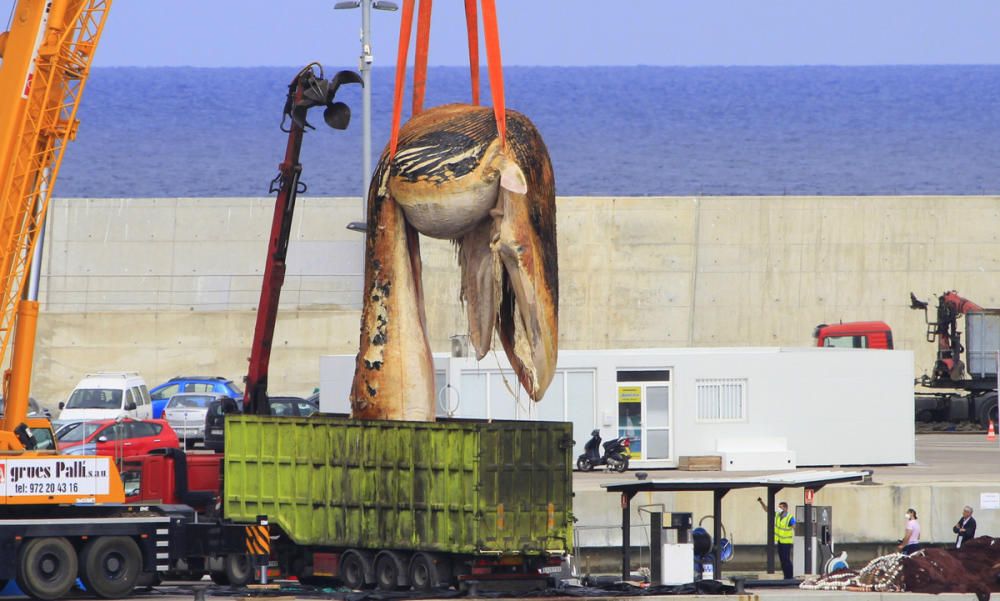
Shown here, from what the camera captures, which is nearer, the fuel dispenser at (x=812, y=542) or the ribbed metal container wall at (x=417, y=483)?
the ribbed metal container wall at (x=417, y=483)

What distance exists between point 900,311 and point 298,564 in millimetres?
37370

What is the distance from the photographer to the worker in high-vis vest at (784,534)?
30.0 m

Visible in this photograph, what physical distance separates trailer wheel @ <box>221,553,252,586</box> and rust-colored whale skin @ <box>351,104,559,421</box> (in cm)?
299

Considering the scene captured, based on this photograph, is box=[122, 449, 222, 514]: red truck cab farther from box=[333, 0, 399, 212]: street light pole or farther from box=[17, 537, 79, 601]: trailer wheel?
box=[333, 0, 399, 212]: street light pole

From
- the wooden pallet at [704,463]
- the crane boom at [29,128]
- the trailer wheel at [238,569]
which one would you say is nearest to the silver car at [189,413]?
the wooden pallet at [704,463]

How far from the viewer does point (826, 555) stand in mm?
29484

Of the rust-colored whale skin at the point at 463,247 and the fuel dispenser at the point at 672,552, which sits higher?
the rust-colored whale skin at the point at 463,247

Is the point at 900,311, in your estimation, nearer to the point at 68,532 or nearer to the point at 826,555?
the point at 826,555

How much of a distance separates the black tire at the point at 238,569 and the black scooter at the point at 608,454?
13.3 metres

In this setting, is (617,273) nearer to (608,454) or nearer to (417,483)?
(608,454)

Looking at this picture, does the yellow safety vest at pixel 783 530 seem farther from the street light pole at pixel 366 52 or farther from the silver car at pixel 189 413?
the silver car at pixel 189 413

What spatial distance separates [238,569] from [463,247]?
19.1 ft

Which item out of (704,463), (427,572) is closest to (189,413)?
(704,463)

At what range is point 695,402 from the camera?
39312 millimetres
